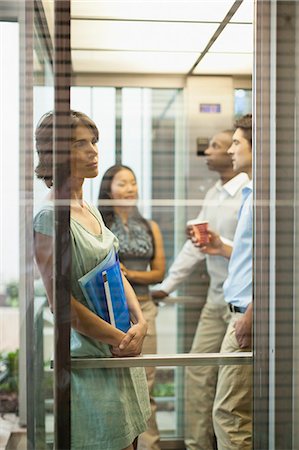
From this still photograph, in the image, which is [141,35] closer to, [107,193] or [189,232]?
[107,193]

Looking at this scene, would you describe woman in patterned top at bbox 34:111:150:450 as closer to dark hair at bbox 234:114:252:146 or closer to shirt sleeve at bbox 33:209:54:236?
shirt sleeve at bbox 33:209:54:236

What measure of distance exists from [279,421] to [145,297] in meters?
0.51

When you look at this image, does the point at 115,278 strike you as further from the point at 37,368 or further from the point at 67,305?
the point at 37,368

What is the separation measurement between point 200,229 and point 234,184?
0.21 metres

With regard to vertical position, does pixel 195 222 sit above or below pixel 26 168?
below

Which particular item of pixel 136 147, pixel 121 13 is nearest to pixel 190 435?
pixel 136 147

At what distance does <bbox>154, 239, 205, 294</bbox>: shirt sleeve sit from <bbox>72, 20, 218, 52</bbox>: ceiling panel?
0.61 m

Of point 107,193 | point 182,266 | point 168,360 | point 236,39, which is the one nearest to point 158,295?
point 182,266

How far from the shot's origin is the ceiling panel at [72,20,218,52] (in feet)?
6.46

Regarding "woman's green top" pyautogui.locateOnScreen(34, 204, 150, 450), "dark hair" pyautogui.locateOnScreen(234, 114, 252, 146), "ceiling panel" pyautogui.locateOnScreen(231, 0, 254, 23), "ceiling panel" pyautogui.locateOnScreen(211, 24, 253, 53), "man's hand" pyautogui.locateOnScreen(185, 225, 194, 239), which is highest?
"ceiling panel" pyautogui.locateOnScreen(231, 0, 254, 23)

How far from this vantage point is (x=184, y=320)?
250cm

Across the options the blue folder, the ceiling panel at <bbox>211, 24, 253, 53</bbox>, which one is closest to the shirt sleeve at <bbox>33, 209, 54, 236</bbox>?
the blue folder

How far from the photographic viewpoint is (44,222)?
186 cm

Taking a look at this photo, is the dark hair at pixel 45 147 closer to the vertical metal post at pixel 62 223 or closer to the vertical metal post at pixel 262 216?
the vertical metal post at pixel 62 223
